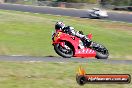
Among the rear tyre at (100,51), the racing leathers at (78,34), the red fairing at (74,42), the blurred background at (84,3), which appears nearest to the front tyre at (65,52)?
the red fairing at (74,42)

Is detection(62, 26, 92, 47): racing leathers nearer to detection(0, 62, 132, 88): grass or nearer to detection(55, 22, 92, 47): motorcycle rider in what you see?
detection(55, 22, 92, 47): motorcycle rider

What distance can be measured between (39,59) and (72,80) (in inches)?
205

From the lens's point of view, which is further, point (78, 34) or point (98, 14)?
point (98, 14)

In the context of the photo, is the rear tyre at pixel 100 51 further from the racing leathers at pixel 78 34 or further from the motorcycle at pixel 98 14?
the motorcycle at pixel 98 14

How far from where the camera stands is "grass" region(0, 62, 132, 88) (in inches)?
509

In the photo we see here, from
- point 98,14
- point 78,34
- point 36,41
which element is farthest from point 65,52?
point 98,14

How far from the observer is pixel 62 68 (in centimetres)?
1606

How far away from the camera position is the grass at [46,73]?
12.9 meters

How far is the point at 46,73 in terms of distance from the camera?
14758 millimetres

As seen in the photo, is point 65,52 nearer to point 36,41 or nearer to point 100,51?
point 100,51

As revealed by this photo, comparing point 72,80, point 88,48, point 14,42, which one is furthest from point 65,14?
point 72,80

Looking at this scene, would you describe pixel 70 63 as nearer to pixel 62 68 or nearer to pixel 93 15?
pixel 62 68

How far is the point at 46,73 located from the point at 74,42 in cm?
426

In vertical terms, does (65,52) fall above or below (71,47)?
below
